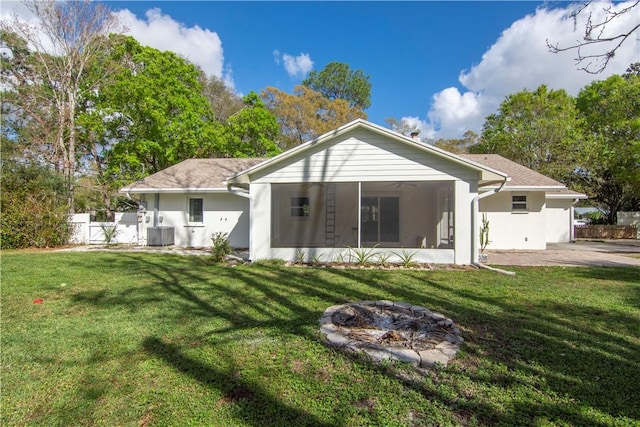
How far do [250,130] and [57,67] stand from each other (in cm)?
1034

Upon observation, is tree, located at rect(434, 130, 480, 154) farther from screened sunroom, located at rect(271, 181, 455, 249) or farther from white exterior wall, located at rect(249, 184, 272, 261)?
white exterior wall, located at rect(249, 184, 272, 261)

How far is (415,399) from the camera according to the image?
2.64 meters

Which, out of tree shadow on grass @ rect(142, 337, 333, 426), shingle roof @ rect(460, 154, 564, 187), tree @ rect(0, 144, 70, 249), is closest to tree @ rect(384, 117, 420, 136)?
shingle roof @ rect(460, 154, 564, 187)

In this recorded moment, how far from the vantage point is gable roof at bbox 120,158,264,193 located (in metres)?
12.9

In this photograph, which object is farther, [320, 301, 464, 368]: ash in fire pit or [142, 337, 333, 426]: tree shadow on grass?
[320, 301, 464, 368]: ash in fire pit

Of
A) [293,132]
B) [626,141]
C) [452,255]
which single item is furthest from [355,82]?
[452,255]

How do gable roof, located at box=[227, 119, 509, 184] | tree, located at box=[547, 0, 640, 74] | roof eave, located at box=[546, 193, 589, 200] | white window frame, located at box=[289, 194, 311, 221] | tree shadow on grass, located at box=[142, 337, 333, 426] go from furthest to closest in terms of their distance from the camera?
roof eave, located at box=[546, 193, 589, 200], white window frame, located at box=[289, 194, 311, 221], gable roof, located at box=[227, 119, 509, 184], tree, located at box=[547, 0, 640, 74], tree shadow on grass, located at box=[142, 337, 333, 426]

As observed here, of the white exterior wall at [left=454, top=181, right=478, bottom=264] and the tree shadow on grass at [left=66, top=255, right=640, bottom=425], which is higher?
the white exterior wall at [left=454, top=181, right=478, bottom=264]

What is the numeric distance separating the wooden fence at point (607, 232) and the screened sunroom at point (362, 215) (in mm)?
12741

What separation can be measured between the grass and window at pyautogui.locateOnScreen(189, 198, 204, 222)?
23.4ft

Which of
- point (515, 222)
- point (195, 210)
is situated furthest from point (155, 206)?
point (515, 222)

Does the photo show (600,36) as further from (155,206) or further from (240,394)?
(155,206)

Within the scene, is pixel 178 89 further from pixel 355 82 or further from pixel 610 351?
pixel 610 351

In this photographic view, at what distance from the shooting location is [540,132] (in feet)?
66.5
